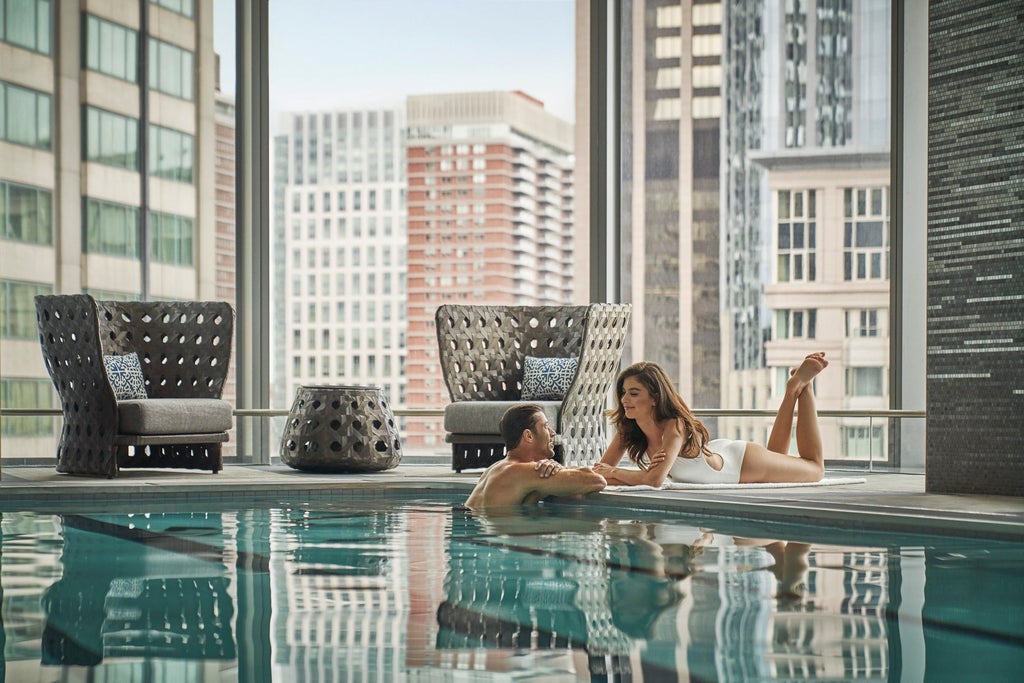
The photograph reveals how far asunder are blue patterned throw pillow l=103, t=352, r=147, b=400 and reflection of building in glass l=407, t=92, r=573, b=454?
2.09m

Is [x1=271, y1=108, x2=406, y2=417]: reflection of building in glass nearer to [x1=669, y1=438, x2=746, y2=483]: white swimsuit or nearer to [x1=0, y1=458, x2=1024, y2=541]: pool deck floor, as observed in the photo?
[x1=0, y1=458, x2=1024, y2=541]: pool deck floor

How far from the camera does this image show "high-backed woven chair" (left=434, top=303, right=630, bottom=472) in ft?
19.9

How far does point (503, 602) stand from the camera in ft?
8.43

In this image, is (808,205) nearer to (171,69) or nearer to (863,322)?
(863,322)

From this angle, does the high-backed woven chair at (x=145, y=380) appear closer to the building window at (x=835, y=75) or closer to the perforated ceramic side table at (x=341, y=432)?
the perforated ceramic side table at (x=341, y=432)

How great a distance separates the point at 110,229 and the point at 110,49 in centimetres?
108

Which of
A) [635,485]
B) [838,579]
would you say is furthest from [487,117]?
[838,579]

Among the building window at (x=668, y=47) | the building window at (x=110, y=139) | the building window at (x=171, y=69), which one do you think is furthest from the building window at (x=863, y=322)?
the building window at (x=110, y=139)

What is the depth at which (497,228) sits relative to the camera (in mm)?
8203

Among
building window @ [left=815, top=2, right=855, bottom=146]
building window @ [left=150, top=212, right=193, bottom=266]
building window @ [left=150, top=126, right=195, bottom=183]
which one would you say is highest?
building window @ [left=815, top=2, right=855, bottom=146]

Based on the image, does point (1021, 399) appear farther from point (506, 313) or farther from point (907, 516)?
point (506, 313)

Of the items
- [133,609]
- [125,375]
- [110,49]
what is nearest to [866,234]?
[125,375]

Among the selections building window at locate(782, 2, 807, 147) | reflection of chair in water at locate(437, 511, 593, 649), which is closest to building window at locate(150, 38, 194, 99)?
building window at locate(782, 2, 807, 147)

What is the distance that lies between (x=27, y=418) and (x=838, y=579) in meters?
5.64
